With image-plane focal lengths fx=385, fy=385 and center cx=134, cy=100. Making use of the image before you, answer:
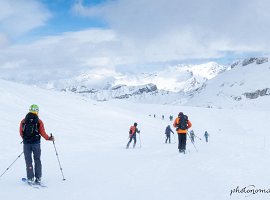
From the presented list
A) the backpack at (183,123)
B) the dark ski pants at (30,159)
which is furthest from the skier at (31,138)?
the backpack at (183,123)

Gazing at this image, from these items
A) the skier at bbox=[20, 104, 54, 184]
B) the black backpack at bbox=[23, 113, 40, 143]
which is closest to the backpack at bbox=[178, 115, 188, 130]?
the skier at bbox=[20, 104, 54, 184]

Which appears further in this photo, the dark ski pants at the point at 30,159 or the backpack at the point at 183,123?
the backpack at the point at 183,123

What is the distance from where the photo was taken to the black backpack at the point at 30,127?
10.6 m

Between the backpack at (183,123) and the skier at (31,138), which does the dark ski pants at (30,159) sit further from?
the backpack at (183,123)

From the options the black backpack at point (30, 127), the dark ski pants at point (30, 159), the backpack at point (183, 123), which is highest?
the black backpack at point (30, 127)

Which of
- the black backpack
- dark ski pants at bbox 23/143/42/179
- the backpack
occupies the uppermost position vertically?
the black backpack

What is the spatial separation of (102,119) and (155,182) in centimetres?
3945

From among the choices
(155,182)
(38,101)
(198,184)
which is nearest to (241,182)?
(198,184)

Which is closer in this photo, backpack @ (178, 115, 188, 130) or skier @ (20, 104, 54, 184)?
skier @ (20, 104, 54, 184)

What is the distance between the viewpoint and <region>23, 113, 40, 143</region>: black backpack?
34.8 ft

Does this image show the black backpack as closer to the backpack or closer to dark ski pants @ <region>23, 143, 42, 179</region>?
dark ski pants @ <region>23, 143, 42, 179</region>

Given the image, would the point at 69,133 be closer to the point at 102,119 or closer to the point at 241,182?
the point at 102,119

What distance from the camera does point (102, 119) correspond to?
4972 centimetres

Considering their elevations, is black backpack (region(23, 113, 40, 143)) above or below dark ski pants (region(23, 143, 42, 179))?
above
